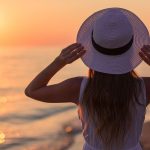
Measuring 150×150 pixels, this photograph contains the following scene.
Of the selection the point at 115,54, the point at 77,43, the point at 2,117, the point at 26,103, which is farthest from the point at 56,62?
the point at 26,103

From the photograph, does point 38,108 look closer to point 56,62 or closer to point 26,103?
point 26,103

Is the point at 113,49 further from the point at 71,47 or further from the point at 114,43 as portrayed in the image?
the point at 71,47

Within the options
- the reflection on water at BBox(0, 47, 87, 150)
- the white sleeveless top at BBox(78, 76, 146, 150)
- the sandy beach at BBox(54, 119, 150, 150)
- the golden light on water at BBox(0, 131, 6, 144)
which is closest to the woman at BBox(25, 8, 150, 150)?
the white sleeveless top at BBox(78, 76, 146, 150)

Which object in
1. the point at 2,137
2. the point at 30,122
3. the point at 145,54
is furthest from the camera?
the point at 30,122

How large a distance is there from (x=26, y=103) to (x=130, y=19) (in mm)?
14437

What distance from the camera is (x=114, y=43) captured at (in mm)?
2877

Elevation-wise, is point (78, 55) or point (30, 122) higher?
point (78, 55)

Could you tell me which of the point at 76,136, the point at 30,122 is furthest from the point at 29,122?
the point at 76,136

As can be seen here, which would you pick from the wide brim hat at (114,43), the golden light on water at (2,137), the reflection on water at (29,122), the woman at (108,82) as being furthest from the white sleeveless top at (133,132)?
the golden light on water at (2,137)

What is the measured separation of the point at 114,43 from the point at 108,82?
22 cm

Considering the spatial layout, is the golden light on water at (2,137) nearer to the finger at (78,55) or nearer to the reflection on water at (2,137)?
the reflection on water at (2,137)

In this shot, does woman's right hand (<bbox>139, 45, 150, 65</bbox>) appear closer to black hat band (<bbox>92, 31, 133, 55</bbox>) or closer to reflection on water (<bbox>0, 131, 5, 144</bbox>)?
black hat band (<bbox>92, 31, 133, 55</bbox>)

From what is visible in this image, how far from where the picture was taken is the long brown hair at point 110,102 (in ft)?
9.50

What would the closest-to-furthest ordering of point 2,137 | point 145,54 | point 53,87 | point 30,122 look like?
point 145,54, point 53,87, point 2,137, point 30,122
